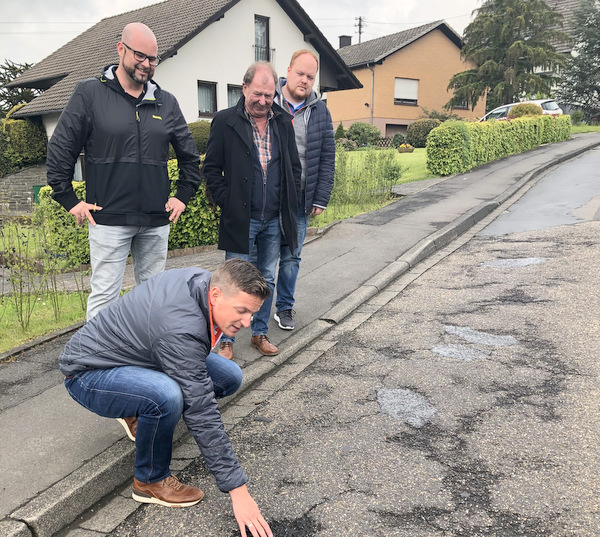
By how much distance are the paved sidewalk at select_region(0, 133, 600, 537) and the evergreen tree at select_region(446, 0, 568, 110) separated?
2260 cm

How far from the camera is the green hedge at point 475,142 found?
1488 cm

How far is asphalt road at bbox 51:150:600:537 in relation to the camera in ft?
8.47

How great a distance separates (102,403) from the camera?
269cm

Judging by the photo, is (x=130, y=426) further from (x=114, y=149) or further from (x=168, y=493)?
(x=114, y=149)

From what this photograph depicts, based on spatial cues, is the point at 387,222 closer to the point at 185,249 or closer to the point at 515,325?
the point at 185,249

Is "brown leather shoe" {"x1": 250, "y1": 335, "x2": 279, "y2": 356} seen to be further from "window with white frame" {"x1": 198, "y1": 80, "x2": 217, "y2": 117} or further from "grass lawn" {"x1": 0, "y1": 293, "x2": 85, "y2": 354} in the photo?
"window with white frame" {"x1": 198, "y1": 80, "x2": 217, "y2": 117}

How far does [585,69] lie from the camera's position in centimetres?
3219

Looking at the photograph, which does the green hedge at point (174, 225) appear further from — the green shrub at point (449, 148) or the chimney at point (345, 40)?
the chimney at point (345, 40)

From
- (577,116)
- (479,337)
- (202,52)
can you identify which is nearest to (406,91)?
(577,116)

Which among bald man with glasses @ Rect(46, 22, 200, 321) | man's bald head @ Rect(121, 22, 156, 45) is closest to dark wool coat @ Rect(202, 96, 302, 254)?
bald man with glasses @ Rect(46, 22, 200, 321)

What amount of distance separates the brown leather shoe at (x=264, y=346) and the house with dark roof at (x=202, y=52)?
51.9 feet

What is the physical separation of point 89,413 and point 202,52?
18.9m

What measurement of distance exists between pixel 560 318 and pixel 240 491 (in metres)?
3.72

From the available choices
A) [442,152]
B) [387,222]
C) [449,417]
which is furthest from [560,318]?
[442,152]
